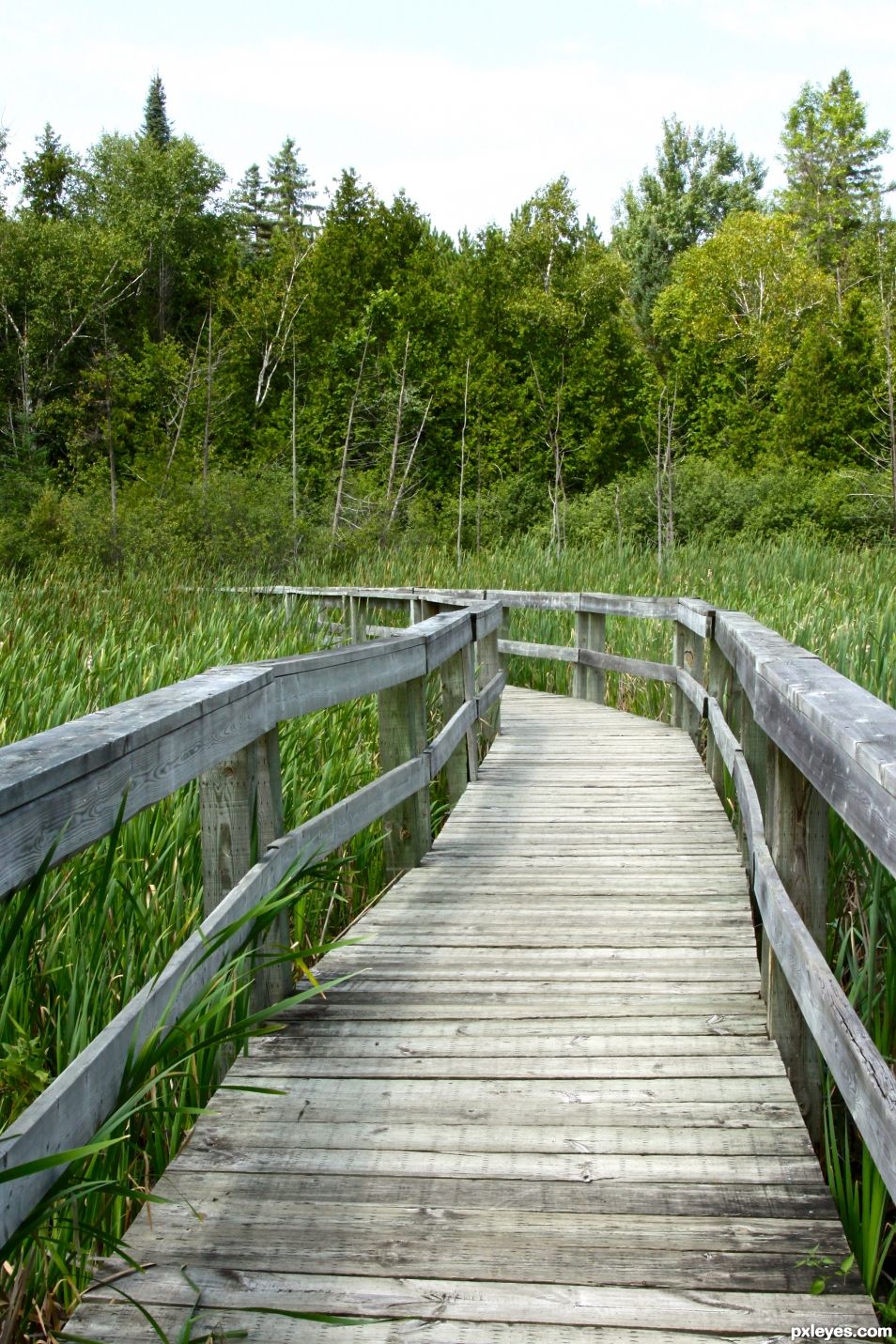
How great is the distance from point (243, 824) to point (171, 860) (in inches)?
26.2

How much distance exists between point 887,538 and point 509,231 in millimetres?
18701

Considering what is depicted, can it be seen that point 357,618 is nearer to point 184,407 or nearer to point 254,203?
point 184,407

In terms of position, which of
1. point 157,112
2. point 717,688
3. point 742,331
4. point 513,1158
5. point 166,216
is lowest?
point 513,1158

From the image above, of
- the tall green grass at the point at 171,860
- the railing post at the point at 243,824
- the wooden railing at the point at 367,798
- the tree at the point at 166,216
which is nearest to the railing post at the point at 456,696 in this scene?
the tall green grass at the point at 171,860

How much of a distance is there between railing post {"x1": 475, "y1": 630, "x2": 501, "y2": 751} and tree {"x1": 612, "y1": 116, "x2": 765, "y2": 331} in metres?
40.7

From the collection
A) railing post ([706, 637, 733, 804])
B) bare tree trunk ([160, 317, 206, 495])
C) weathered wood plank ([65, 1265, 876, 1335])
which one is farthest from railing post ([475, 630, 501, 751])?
bare tree trunk ([160, 317, 206, 495])

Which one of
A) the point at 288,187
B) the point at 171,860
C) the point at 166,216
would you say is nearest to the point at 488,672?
the point at 171,860

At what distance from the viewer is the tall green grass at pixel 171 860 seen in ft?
7.35

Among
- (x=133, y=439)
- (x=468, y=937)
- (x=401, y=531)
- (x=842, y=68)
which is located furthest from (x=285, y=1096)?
(x=842, y=68)

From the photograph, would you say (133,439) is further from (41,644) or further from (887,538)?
(41,644)

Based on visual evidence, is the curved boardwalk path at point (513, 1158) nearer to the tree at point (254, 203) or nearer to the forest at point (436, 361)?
the forest at point (436, 361)

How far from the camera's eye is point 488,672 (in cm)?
782

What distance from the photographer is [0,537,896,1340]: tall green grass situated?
2.24 meters

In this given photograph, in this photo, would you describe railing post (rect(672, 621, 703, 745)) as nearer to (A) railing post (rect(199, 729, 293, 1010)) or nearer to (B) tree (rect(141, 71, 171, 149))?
(A) railing post (rect(199, 729, 293, 1010))
